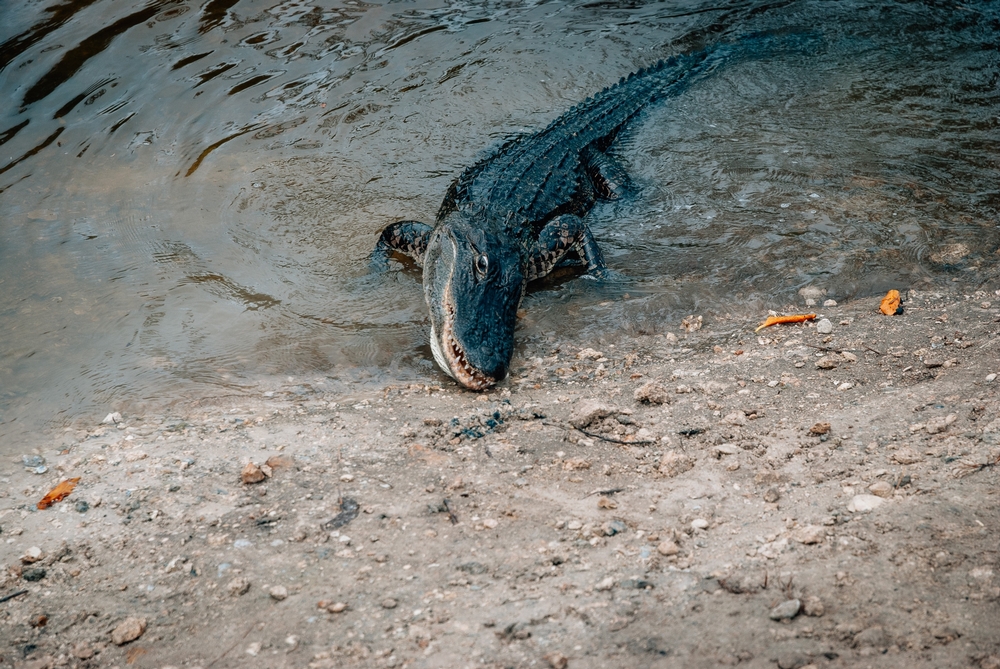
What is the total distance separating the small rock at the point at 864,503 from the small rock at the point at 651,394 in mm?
1158

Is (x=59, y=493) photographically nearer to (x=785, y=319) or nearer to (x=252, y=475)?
(x=252, y=475)

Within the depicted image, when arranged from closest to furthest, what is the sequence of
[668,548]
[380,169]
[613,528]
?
[668,548]
[613,528]
[380,169]

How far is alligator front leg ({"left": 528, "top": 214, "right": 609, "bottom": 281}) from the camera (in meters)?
5.35

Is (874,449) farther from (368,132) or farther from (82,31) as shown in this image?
(82,31)

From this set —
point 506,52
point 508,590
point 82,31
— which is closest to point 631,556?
point 508,590

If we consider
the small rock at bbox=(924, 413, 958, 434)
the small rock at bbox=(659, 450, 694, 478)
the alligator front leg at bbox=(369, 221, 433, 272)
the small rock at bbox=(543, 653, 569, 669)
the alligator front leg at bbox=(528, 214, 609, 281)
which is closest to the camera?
the small rock at bbox=(543, 653, 569, 669)

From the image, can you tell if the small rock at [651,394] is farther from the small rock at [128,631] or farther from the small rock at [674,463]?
the small rock at [128,631]

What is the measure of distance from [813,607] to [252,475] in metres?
2.25

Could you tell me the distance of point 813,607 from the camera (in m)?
2.06

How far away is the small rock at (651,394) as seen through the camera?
361 cm

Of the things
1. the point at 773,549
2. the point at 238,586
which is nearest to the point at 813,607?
the point at 773,549

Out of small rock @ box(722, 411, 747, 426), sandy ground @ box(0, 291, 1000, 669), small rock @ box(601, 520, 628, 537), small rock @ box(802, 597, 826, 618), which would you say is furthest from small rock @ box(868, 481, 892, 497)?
small rock @ box(601, 520, 628, 537)

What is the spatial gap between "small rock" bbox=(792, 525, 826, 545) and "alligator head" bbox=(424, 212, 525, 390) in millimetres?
1880

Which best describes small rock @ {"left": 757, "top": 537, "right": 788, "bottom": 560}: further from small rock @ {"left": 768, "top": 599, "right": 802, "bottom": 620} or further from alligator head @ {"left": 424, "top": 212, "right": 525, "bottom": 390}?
alligator head @ {"left": 424, "top": 212, "right": 525, "bottom": 390}
